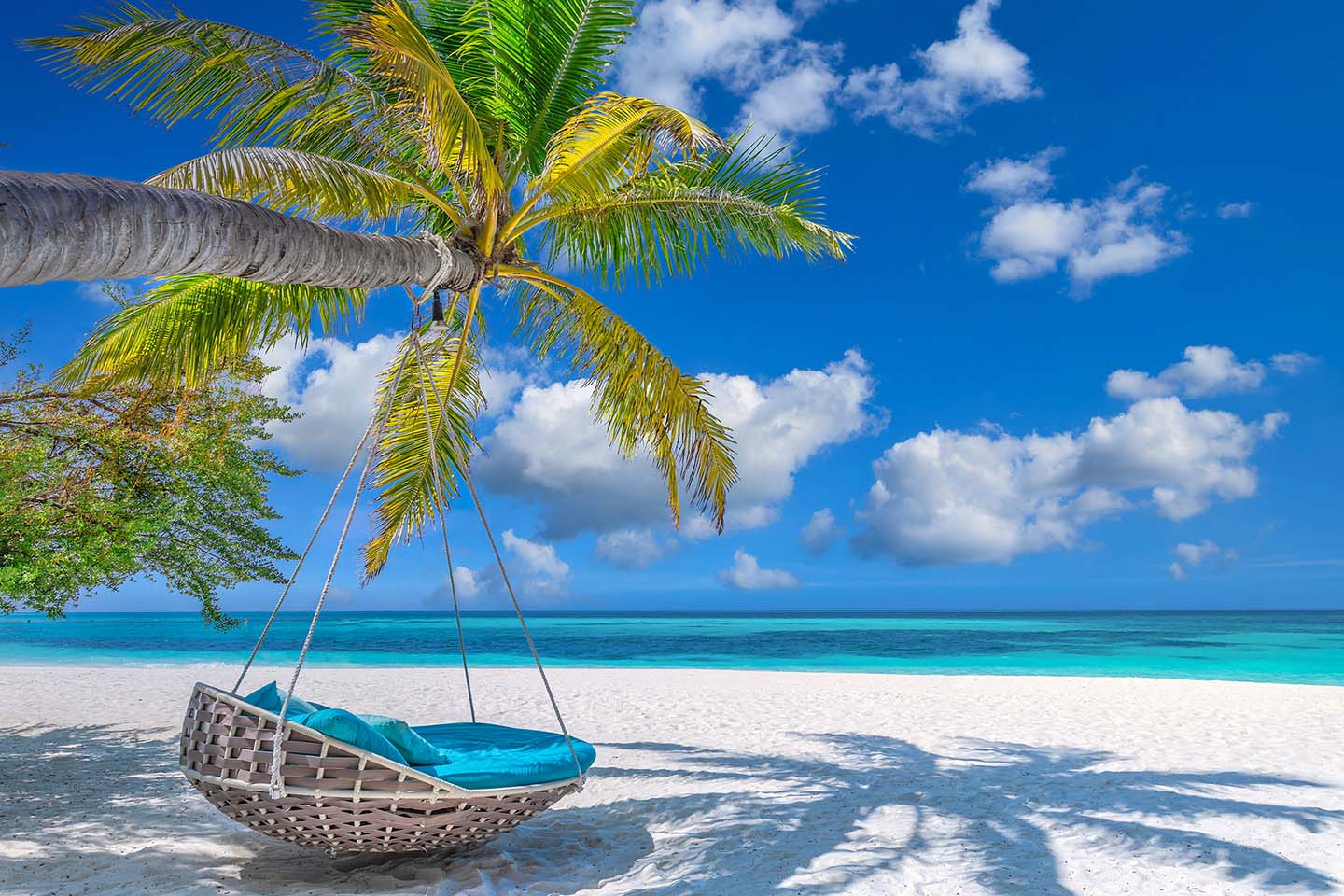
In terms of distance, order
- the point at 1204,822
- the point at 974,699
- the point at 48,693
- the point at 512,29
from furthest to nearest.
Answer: the point at 48,693, the point at 974,699, the point at 512,29, the point at 1204,822

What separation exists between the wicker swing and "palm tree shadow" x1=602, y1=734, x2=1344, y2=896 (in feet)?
2.91

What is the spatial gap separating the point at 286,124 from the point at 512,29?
1324mm

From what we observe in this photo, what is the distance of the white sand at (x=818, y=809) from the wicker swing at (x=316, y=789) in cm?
43

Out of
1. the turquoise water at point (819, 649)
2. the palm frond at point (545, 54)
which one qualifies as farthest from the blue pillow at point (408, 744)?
the turquoise water at point (819, 649)

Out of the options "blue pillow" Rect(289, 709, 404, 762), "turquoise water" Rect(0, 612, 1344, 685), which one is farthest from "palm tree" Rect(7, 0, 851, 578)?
"turquoise water" Rect(0, 612, 1344, 685)

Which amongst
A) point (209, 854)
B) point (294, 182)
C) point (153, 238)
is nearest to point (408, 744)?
point (209, 854)

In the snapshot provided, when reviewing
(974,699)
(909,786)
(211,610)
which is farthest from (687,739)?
(974,699)

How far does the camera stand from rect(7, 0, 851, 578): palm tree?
3.44m

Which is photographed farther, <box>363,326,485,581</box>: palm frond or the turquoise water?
the turquoise water

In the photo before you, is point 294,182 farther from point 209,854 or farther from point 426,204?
A: point 209,854

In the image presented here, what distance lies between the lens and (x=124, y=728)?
8016 millimetres

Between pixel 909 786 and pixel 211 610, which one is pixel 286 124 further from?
pixel 909 786

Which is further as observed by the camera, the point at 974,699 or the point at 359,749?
the point at 974,699

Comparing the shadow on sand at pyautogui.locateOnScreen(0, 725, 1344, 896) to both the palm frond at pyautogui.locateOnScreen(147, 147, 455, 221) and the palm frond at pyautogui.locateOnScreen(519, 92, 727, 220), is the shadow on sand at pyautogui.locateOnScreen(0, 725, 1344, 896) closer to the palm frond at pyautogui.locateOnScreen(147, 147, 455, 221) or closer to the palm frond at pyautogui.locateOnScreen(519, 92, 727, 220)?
the palm frond at pyautogui.locateOnScreen(147, 147, 455, 221)
